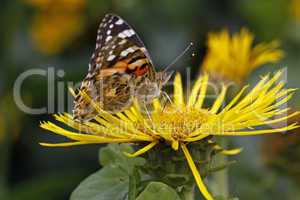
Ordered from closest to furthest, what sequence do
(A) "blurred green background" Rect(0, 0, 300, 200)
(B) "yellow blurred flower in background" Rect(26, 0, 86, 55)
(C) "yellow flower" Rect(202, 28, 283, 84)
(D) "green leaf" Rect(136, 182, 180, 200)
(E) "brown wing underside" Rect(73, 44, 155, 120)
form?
(D) "green leaf" Rect(136, 182, 180, 200), (E) "brown wing underside" Rect(73, 44, 155, 120), (C) "yellow flower" Rect(202, 28, 283, 84), (A) "blurred green background" Rect(0, 0, 300, 200), (B) "yellow blurred flower in background" Rect(26, 0, 86, 55)

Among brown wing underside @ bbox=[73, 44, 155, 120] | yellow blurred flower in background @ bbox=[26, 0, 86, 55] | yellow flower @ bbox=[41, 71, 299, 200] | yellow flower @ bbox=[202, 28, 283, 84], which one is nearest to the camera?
yellow flower @ bbox=[41, 71, 299, 200]

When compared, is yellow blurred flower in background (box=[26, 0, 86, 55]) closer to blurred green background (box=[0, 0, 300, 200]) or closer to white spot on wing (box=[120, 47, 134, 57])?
blurred green background (box=[0, 0, 300, 200])

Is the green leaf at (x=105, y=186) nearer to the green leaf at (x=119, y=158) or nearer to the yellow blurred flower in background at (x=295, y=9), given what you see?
the green leaf at (x=119, y=158)

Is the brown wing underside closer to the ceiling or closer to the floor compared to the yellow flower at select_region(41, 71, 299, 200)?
closer to the ceiling

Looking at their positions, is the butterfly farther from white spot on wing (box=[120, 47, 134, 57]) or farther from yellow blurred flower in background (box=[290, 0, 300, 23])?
yellow blurred flower in background (box=[290, 0, 300, 23])

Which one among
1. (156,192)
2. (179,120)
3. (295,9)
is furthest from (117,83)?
(295,9)

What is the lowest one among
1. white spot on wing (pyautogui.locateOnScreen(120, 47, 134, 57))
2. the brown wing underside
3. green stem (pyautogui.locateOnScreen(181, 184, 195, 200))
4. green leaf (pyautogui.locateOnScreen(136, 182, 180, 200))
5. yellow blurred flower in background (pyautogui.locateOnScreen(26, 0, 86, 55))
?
green stem (pyautogui.locateOnScreen(181, 184, 195, 200))

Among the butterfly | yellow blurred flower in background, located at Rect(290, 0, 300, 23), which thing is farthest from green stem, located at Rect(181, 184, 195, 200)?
yellow blurred flower in background, located at Rect(290, 0, 300, 23)

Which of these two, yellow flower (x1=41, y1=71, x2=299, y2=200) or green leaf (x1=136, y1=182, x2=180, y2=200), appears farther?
yellow flower (x1=41, y1=71, x2=299, y2=200)

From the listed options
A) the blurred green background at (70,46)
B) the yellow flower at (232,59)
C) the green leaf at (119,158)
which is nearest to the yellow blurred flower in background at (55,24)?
the blurred green background at (70,46)
